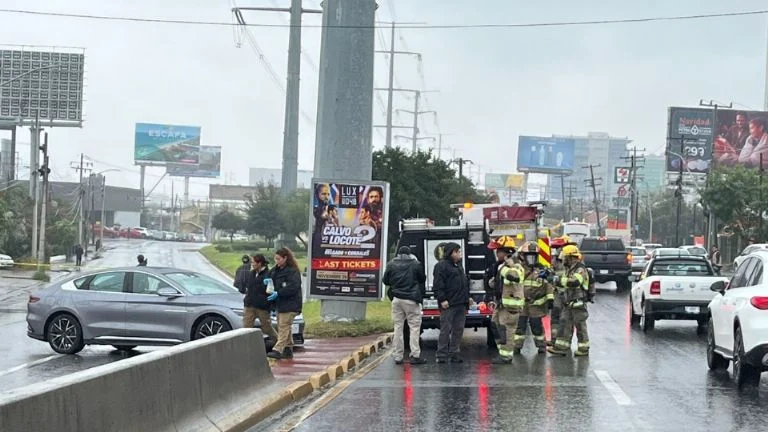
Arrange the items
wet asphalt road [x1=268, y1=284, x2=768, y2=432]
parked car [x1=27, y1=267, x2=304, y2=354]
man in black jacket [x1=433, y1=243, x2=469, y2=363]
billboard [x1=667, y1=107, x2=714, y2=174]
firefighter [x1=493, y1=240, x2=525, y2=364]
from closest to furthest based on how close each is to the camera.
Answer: wet asphalt road [x1=268, y1=284, x2=768, y2=432], man in black jacket [x1=433, y1=243, x2=469, y2=363], firefighter [x1=493, y1=240, x2=525, y2=364], parked car [x1=27, y1=267, x2=304, y2=354], billboard [x1=667, y1=107, x2=714, y2=174]

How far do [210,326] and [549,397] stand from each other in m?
7.01

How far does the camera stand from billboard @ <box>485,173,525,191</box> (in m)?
183

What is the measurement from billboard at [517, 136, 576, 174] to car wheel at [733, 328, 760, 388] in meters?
111

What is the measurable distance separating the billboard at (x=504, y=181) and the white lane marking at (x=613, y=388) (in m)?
161

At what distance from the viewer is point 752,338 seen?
12.5m

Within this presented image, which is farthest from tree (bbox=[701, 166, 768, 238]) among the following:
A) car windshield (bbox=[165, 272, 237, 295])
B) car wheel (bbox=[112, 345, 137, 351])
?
car wheel (bbox=[112, 345, 137, 351])

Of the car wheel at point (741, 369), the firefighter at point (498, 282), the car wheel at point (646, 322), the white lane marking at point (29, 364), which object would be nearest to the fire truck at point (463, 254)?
the firefighter at point (498, 282)

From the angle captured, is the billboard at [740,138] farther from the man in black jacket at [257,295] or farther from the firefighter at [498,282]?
the man in black jacket at [257,295]

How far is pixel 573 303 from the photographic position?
17094mm

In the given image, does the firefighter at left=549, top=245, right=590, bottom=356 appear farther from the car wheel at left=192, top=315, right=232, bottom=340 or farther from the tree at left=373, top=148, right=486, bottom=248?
the tree at left=373, top=148, right=486, bottom=248

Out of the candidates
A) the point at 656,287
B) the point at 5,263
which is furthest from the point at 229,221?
the point at 656,287

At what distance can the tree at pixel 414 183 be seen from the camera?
142 feet

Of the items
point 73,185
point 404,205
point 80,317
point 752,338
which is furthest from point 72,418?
point 73,185

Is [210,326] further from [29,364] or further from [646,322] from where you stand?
[646,322]
